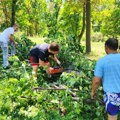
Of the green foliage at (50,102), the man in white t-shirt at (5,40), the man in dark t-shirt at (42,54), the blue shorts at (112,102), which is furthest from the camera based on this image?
the man in white t-shirt at (5,40)

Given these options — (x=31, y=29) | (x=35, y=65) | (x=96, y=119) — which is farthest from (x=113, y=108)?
(x=31, y=29)

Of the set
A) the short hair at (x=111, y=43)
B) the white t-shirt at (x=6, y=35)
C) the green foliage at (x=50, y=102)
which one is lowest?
the green foliage at (x=50, y=102)

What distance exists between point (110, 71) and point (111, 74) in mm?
51

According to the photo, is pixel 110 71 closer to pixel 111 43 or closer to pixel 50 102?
pixel 111 43

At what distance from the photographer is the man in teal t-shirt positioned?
4.60m

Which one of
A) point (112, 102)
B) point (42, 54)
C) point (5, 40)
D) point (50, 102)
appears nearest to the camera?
point (112, 102)

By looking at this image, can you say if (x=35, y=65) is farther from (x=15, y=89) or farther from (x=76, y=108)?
(x=76, y=108)

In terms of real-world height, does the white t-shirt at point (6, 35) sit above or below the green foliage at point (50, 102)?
above

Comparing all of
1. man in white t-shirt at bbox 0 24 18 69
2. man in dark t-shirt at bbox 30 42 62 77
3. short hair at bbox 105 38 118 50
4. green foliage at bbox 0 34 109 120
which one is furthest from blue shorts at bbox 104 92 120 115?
man in white t-shirt at bbox 0 24 18 69

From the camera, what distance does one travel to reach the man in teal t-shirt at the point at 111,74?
4.60m

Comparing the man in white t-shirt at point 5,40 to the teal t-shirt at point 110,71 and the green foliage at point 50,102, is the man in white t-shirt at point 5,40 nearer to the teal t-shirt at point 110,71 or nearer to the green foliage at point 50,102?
the green foliage at point 50,102

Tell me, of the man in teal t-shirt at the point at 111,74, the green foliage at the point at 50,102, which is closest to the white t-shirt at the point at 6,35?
the green foliage at the point at 50,102

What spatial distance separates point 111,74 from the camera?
465cm

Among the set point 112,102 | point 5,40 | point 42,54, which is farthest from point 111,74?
point 5,40
